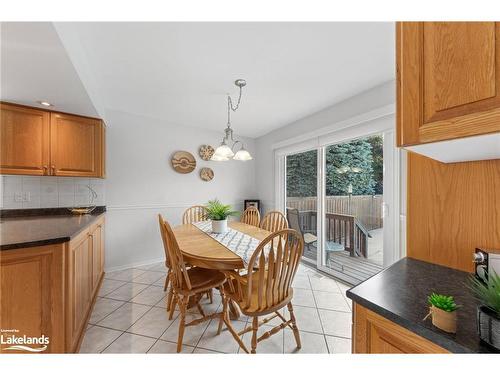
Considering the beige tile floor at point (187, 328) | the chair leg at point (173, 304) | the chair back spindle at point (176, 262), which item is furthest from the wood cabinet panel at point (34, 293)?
the chair leg at point (173, 304)

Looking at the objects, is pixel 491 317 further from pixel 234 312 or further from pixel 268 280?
pixel 234 312

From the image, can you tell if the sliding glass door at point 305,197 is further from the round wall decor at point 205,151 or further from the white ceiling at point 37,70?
the white ceiling at point 37,70

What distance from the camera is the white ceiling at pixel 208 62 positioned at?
4.60 ft

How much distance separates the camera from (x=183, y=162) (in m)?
3.53

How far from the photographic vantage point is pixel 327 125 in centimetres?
275

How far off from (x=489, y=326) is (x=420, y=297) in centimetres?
24

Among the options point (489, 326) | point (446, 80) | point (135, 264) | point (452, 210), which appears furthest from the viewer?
point (135, 264)

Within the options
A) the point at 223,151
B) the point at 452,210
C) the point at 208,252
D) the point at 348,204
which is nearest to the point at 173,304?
the point at 208,252

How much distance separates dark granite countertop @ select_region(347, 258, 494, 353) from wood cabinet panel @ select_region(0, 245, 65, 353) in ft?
5.49

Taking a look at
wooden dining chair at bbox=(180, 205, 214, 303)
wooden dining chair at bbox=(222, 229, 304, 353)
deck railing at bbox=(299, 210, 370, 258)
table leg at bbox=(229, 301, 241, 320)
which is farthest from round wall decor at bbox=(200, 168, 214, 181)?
wooden dining chair at bbox=(222, 229, 304, 353)
